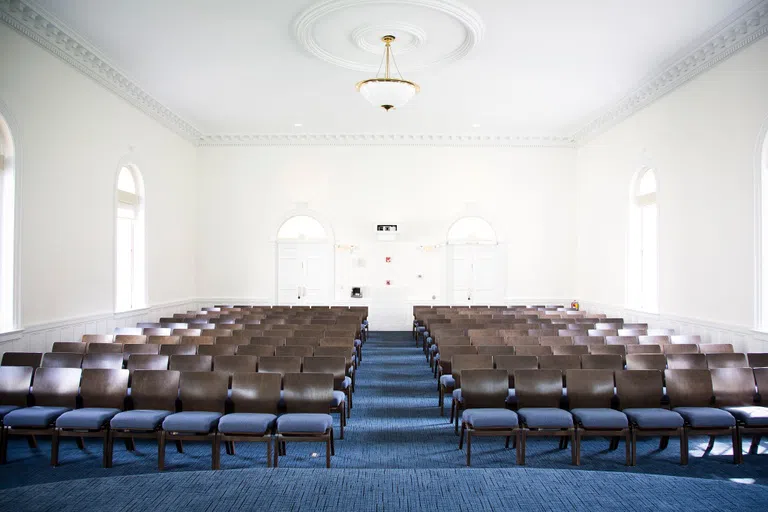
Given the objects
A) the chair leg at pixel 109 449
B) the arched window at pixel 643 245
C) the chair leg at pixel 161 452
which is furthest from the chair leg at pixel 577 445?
the arched window at pixel 643 245

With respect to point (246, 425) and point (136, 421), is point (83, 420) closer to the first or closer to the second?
point (136, 421)

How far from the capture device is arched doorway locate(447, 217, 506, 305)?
15992 mm

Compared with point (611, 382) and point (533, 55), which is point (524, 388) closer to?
point (611, 382)

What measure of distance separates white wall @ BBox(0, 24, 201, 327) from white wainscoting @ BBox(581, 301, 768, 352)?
11173 millimetres

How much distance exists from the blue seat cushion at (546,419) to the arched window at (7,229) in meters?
7.46

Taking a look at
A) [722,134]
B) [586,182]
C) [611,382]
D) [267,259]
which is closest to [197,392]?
[611,382]

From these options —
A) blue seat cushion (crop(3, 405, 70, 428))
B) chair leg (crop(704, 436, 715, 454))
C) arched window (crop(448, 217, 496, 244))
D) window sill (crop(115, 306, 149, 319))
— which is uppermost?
arched window (crop(448, 217, 496, 244))

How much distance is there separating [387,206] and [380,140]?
6.72 ft

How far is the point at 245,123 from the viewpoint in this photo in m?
14.7

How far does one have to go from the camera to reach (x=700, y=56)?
9.20 m

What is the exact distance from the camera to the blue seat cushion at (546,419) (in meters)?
4.99

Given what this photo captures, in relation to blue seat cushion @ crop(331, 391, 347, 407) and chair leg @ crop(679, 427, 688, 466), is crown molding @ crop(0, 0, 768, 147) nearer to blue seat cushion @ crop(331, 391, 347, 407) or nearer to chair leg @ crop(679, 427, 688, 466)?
blue seat cushion @ crop(331, 391, 347, 407)

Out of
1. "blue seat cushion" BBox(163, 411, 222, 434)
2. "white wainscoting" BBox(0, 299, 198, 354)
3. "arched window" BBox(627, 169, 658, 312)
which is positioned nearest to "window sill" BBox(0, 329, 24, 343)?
"white wainscoting" BBox(0, 299, 198, 354)

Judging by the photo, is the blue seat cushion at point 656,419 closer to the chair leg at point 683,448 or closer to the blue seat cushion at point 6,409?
the chair leg at point 683,448
